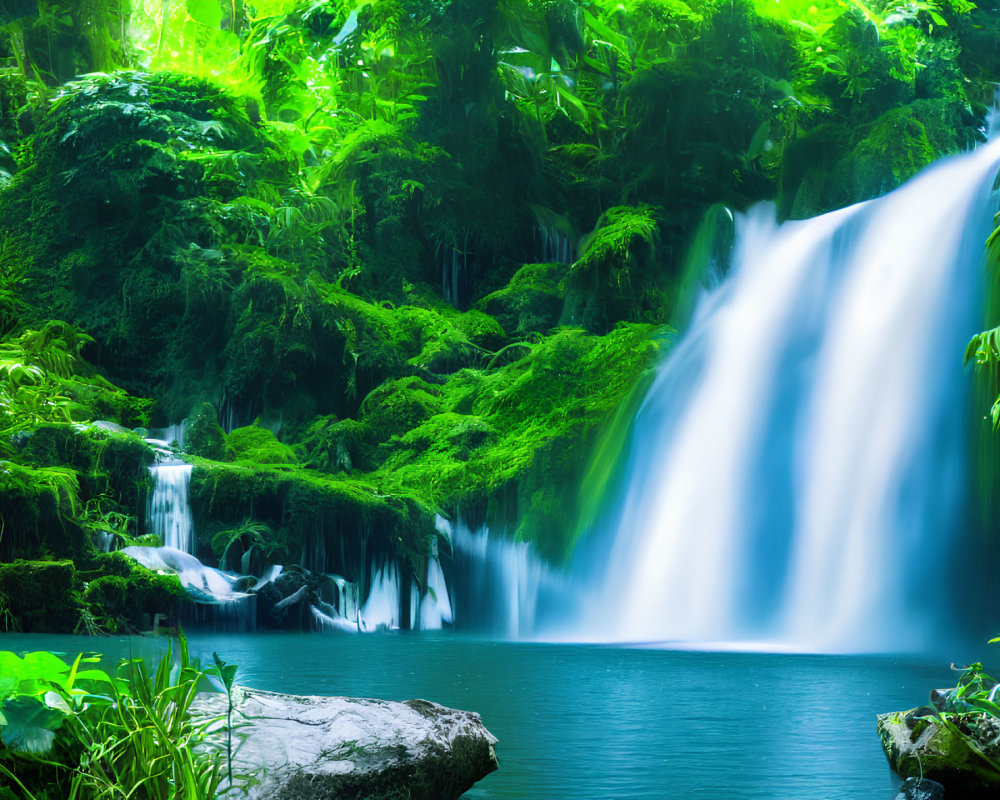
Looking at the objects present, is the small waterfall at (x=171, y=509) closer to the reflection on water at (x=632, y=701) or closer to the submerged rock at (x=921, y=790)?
the reflection on water at (x=632, y=701)

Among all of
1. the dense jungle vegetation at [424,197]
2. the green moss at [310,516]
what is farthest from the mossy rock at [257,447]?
the green moss at [310,516]

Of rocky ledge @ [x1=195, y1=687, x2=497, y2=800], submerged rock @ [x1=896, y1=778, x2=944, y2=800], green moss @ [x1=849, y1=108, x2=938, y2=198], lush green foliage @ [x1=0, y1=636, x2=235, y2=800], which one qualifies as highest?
green moss @ [x1=849, y1=108, x2=938, y2=198]

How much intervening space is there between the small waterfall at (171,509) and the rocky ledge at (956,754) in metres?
8.40

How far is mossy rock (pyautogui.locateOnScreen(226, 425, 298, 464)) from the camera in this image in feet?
43.1

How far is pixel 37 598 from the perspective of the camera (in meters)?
9.49

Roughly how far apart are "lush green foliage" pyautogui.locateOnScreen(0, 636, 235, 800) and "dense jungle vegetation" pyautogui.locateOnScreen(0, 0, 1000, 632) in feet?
30.3

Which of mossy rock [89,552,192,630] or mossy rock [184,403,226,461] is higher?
mossy rock [184,403,226,461]

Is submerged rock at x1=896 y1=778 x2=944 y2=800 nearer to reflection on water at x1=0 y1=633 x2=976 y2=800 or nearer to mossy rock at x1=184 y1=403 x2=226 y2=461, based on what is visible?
reflection on water at x1=0 y1=633 x2=976 y2=800

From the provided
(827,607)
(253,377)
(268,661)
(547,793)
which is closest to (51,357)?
(253,377)

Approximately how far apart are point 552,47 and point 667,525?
936cm

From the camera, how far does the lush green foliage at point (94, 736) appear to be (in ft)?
8.46

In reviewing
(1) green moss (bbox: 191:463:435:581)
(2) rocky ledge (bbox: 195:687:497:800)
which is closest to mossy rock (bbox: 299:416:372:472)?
(1) green moss (bbox: 191:463:435:581)

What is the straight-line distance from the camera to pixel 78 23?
19.6 m

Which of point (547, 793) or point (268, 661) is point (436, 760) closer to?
point (547, 793)
